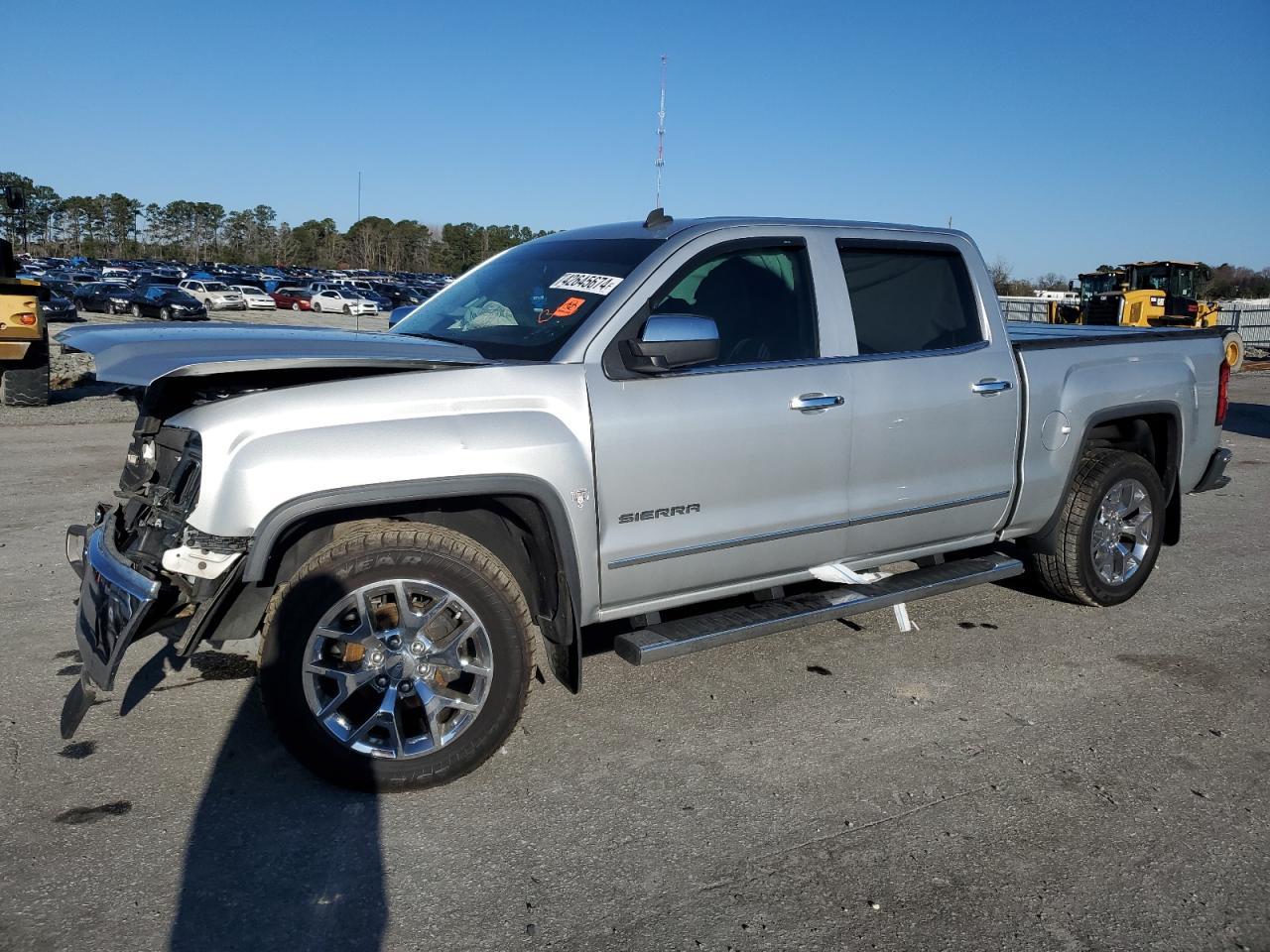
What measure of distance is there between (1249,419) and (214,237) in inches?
7016

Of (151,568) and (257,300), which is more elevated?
(257,300)

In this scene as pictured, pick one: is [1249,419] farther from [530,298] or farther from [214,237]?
[214,237]

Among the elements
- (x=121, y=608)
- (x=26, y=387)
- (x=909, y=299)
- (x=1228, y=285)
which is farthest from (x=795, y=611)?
(x=1228, y=285)

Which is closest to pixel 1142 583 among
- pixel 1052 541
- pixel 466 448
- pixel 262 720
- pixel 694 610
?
pixel 1052 541

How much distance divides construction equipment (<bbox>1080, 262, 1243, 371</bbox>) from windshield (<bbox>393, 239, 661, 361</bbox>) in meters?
22.4

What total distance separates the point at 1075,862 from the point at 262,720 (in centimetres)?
291

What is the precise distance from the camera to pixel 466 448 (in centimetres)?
338

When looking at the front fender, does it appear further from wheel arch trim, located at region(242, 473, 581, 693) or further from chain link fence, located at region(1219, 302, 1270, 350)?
chain link fence, located at region(1219, 302, 1270, 350)

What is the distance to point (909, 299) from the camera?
4777 mm

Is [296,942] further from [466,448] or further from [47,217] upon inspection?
[47,217]

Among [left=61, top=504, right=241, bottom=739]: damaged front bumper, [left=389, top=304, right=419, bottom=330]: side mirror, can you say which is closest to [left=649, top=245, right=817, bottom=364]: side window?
[left=389, top=304, right=419, bottom=330]: side mirror

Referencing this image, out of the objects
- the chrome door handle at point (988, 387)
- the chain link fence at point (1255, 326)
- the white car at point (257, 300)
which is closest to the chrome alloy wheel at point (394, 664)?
the chrome door handle at point (988, 387)

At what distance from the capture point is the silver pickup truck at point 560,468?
3260 millimetres

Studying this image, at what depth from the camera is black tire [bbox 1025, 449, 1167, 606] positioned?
208 inches
